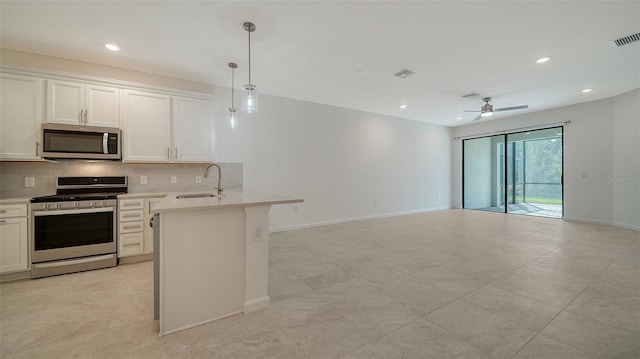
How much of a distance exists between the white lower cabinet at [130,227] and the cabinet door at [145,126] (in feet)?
2.18

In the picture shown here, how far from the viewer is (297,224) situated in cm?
526

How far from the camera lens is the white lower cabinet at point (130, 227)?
10.9 ft

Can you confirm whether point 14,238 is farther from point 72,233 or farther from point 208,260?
point 208,260

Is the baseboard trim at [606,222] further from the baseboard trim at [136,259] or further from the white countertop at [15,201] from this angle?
the white countertop at [15,201]

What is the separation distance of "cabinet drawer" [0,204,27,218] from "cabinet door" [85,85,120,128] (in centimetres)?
122

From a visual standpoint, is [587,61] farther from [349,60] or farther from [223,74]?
[223,74]

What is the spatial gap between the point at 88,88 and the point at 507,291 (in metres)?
5.57

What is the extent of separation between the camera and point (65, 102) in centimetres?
318

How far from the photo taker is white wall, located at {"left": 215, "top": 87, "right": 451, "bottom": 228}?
4789 millimetres

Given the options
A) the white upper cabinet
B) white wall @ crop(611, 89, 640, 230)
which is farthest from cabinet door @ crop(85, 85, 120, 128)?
white wall @ crop(611, 89, 640, 230)

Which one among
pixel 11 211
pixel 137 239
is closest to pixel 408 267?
pixel 137 239

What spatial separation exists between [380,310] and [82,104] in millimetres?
4409

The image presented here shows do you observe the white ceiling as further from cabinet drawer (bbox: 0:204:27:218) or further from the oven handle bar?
the oven handle bar

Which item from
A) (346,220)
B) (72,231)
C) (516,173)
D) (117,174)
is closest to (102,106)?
(117,174)
